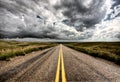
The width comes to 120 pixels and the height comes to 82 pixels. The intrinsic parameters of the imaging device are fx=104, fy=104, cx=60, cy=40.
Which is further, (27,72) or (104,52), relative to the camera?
(104,52)

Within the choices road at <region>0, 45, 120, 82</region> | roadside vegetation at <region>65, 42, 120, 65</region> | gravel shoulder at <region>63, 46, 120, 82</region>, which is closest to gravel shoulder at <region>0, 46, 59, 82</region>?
road at <region>0, 45, 120, 82</region>

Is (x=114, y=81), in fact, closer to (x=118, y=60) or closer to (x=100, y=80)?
(x=100, y=80)

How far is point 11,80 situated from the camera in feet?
14.2

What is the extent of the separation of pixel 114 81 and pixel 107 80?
0.27 m

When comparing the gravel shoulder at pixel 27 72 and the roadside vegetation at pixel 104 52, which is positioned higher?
the gravel shoulder at pixel 27 72

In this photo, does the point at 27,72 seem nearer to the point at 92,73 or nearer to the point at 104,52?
the point at 92,73

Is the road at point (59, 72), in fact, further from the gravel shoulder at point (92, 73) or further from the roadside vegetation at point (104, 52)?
the roadside vegetation at point (104, 52)

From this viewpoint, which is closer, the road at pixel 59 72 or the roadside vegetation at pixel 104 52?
the road at pixel 59 72

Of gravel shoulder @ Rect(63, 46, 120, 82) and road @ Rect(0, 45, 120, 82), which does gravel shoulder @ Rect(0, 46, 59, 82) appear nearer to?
road @ Rect(0, 45, 120, 82)

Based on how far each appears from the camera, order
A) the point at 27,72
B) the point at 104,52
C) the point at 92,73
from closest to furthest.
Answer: the point at 92,73
the point at 27,72
the point at 104,52

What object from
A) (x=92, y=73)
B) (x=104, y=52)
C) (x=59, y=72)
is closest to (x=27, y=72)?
(x=59, y=72)

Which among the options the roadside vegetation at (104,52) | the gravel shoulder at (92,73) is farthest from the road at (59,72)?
the roadside vegetation at (104,52)

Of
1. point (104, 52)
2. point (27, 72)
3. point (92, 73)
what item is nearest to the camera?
point (92, 73)

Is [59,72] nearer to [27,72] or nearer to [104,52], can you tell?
[27,72]
